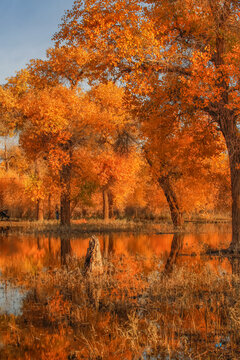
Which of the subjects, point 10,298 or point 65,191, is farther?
point 65,191

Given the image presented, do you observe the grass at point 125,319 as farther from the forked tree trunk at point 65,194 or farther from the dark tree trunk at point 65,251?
the forked tree trunk at point 65,194

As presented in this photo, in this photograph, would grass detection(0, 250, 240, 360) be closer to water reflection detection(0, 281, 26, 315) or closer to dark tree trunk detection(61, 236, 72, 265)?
water reflection detection(0, 281, 26, 315)

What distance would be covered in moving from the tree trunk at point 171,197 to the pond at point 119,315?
17.6m

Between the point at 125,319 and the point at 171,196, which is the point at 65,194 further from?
the point at 125,319

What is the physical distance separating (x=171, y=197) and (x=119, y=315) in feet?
78.3

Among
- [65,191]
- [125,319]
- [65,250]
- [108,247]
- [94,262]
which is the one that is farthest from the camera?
[65,191]

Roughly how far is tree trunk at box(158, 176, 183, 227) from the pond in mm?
17586

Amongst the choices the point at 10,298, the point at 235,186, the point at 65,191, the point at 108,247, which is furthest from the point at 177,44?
the point at 65,191

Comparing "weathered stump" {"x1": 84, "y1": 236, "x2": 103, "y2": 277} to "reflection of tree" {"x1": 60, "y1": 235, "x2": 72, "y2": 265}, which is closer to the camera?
"weathered stump" {"x1": 84, "y1": 236, "x2": 103, "y2": 277}

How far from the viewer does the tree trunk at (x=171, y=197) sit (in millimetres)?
30000

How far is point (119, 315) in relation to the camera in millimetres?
7172

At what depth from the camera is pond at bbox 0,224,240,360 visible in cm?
553

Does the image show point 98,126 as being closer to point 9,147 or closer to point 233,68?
point 233,68

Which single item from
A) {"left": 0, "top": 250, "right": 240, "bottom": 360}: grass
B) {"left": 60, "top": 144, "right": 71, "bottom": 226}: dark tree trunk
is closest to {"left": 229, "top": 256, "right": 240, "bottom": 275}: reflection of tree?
{"left": 0, "top": 250, "right": 240, "bottom": 360}: grass
